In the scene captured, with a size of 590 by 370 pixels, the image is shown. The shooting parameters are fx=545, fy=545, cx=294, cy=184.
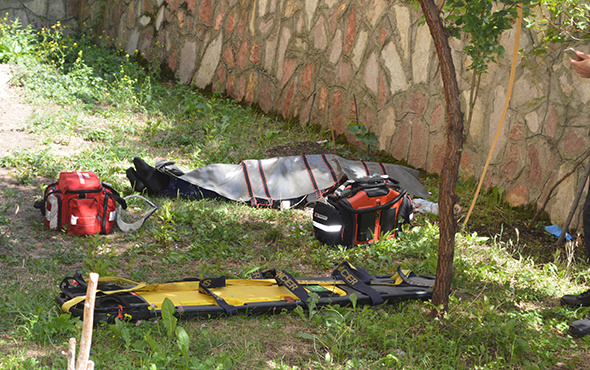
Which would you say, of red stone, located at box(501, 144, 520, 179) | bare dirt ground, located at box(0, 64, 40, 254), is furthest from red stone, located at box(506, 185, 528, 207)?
bare dirt ground, located at box(0, 64, 40, 254)

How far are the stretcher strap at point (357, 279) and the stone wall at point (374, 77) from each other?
4.35ft

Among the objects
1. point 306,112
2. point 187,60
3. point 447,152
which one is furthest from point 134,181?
point 187,60

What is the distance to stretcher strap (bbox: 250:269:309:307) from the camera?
8.79 feet

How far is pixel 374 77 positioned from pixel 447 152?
300 centimetres

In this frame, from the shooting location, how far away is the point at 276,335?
243 centimetres

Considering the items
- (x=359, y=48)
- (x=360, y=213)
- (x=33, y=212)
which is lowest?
(x=33, y=212)

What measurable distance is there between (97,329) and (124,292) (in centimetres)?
27

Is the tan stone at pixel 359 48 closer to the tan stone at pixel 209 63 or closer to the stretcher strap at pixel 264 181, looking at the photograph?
the stretcher strap at pixel 264 181

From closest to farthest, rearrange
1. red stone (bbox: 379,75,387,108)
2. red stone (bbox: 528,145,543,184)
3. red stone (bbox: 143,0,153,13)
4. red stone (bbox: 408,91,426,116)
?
red stone (bbox: 528,145,543,184)
red stone (bbox: 408,91,426,116)
red stone (bbox: 379,75,387,108)
red stone (bbox: 143,0,153,13)

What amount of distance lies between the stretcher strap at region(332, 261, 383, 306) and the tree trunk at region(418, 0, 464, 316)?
0.98 feet

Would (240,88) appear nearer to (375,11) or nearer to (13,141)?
(375,11)

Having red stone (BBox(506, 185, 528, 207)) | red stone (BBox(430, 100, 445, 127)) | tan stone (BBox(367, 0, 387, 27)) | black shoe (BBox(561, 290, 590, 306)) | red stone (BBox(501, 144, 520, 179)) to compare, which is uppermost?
tan stone (BBox(367, 0, 387, 27))

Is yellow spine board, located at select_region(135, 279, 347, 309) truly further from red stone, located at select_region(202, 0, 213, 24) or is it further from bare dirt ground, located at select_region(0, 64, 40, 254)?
red stone, located at select_region(202, 0, 213, 24)

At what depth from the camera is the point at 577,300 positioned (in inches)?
114
